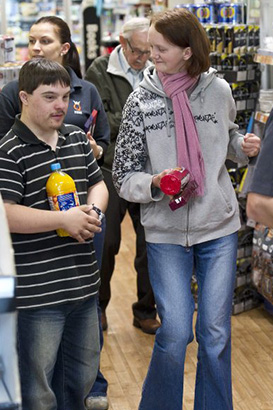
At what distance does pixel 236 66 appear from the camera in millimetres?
4297

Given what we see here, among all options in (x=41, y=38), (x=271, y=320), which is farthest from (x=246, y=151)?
(x=271, y=320)

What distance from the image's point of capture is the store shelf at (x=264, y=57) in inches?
157

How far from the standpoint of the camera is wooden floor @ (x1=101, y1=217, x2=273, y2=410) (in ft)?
11.6

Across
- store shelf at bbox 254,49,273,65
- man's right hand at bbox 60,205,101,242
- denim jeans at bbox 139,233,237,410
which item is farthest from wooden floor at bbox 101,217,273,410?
store shelf at bbox 254,49,273,65

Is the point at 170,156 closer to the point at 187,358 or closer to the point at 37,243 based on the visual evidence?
the point at 37,243

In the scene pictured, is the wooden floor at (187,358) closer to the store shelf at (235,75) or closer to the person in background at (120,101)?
the person in background at (120,101)

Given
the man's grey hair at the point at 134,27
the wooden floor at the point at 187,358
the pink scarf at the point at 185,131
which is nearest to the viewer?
the pink scarf at the point at 185,131

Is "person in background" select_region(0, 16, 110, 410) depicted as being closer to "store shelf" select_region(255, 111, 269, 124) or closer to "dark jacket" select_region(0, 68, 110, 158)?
"dark jacket" select_region(0, 68, 110, 158)

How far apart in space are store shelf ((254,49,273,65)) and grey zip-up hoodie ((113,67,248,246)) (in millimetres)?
1183

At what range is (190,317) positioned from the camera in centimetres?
286

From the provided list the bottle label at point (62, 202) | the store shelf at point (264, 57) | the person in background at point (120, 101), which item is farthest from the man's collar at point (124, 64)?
the bottle label at point (62, 202)

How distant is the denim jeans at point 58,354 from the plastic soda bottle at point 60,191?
0.29 metres

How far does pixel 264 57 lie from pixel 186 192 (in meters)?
1.56

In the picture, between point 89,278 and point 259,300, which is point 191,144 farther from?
point 259,300
